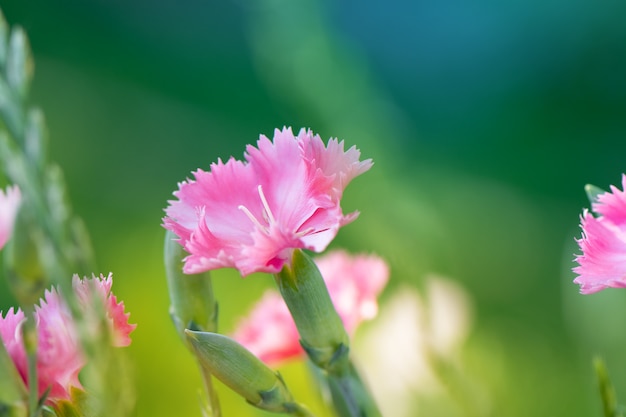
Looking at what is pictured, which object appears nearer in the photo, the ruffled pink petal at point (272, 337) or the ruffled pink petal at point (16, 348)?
the ruffled pink petal at point (16, 348)

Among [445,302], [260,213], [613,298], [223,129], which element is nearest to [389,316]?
[445,302]

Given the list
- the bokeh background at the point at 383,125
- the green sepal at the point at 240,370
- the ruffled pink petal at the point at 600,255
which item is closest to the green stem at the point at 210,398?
the green sepal at the point at 240,370

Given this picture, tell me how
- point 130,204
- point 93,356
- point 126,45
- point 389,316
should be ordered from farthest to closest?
point 126,45 → point 130,204 → point 389,316 → point 93,356

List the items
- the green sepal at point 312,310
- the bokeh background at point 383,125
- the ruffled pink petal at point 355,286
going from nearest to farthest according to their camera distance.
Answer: the green sepal at point 312,310
the ruffled pink petal at point 355,286
the bokeh background at point 383,125

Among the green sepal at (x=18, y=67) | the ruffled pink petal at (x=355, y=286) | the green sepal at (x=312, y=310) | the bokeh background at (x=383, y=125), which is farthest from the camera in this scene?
the bokeh background at (x=383, y=125)

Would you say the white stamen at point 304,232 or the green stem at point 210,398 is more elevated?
the white stamen at point 304,232

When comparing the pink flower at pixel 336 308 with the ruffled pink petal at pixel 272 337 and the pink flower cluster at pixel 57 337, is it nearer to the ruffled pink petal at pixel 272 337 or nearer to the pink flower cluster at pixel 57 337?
the ruffled pink petal at pixel 272 337

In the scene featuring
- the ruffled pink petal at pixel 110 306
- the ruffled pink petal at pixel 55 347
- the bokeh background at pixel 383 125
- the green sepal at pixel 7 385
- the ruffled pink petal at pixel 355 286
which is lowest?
the green sepal at pixel 7 385

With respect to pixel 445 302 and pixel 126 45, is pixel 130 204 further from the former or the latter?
pixel 445 302

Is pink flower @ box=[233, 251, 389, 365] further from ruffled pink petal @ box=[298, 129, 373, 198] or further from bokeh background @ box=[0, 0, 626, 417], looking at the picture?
bokeh background @ box=[0, 0, 626, 417]
